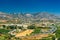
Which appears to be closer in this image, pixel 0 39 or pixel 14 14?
pixel 0 39

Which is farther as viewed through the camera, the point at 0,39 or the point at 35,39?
the point at 35,39

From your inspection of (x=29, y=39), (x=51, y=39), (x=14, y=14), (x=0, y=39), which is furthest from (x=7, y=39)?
(x=14, y=14)

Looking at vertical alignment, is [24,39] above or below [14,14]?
below

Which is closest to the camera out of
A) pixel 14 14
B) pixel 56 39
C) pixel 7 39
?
pixel 56 39

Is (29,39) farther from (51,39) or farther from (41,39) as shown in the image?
(51,39)

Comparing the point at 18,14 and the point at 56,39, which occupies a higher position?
the point at 18,14

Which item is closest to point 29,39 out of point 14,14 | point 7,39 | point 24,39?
point 24,39

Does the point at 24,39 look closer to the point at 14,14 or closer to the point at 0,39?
the point at 0,39

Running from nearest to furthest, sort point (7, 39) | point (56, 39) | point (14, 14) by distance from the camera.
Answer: point (56, 39)
point (7, 39)
point (14, 14)
